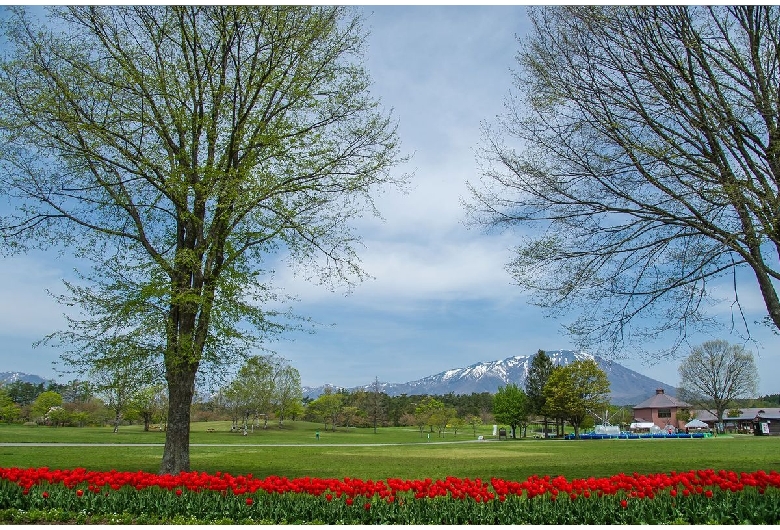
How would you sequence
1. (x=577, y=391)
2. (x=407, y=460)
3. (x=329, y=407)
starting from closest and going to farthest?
1. (x=407, y=460)
2. (x=577, y=391)
3. (x=329, y=407)

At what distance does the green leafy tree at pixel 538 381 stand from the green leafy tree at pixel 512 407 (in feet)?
2.72

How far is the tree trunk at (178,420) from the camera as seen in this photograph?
11945 millimetres

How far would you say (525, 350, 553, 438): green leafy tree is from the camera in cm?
6688

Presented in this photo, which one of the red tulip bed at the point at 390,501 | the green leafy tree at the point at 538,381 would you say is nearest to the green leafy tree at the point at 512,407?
the green leafy tree at the point at 538,381

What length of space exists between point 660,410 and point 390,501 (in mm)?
109635

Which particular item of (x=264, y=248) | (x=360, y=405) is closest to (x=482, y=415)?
(x=360, y=405)

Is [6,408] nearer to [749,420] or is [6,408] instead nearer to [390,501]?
[390,501]

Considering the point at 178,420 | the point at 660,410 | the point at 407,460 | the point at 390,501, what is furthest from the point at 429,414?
the point at 390,501

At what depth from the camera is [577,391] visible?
61844 mm

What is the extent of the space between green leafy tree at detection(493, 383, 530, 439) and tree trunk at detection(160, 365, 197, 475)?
196ft

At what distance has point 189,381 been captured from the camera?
12406 mm

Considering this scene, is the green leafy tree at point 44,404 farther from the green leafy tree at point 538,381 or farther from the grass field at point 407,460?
the green leafy tree at point 538,381

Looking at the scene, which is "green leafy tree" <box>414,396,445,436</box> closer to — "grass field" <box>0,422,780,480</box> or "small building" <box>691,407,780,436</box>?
"grass field" <box>0,422,780,480</box>

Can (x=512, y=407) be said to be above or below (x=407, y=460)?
below
